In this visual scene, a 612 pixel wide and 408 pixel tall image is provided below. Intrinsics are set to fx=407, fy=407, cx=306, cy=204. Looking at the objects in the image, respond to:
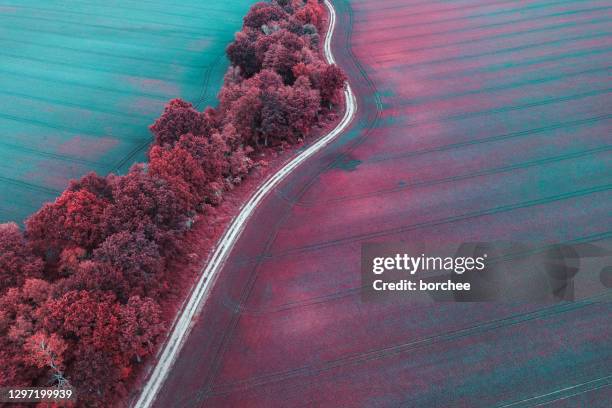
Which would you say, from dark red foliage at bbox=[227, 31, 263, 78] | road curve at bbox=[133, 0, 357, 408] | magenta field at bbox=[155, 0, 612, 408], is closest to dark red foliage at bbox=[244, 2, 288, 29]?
dark red foliage at bbox=[227, 31, 263, 78]

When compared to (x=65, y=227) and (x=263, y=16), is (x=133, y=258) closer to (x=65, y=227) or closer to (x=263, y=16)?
(x=65, y=227)

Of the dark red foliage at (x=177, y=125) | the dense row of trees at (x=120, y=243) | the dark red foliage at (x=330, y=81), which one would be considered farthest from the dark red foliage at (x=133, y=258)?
the dark red foliage at (x=330, y=81)

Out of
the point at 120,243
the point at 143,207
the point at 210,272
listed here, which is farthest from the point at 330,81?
the point at 120,243

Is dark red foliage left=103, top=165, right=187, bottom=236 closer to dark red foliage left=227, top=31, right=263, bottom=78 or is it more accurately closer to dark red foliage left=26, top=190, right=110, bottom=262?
dark red foliage left=26, top=190, right=110, bottom=262

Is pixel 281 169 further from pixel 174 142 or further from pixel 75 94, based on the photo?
pixel 75 94

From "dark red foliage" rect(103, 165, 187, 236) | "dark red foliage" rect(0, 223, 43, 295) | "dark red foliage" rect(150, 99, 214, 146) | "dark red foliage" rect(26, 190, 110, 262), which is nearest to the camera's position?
"dark red foliage" rect(0, 223, 43, 295)

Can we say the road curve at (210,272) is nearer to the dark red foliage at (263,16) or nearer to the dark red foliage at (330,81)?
the dark red foliage at (330,81)

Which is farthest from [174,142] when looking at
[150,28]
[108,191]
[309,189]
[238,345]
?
[150,28]
